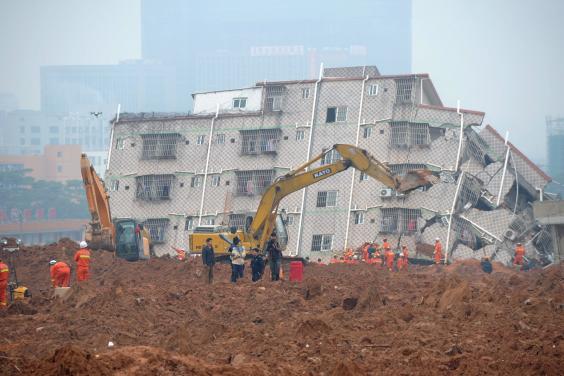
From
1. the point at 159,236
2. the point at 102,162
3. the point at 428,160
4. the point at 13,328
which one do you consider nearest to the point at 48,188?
the point at 102,162

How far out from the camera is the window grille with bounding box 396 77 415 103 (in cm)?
5284

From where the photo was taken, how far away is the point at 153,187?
57688 millimetres

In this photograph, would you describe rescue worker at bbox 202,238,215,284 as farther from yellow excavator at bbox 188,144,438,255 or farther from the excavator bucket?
the excavator bucket

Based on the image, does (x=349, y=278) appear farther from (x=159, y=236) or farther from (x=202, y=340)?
(x=159, y=236)

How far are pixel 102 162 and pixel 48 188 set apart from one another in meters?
29.9

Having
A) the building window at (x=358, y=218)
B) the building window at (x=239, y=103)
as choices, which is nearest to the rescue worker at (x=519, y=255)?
the building window at (x=358, y=218)

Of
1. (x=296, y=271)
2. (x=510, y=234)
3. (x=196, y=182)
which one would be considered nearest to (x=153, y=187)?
(x=196, y=182)

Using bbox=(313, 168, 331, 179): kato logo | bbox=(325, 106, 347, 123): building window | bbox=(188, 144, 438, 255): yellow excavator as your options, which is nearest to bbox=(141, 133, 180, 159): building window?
bbox=(325, 106, 347, 123): building window

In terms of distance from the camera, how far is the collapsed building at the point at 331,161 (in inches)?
2002

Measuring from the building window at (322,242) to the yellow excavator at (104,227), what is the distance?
13.2 m

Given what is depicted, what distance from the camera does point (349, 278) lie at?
1352 inches

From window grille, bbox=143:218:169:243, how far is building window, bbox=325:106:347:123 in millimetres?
10212

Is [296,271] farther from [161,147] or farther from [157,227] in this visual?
[161,147]

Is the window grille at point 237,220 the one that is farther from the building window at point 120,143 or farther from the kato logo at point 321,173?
the kato logo at point 321,173
